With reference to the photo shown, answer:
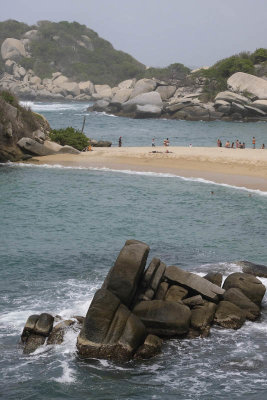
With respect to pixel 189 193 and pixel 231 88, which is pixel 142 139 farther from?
pixel 231 88

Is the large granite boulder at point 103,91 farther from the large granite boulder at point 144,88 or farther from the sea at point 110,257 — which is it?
the sea at point 110,257

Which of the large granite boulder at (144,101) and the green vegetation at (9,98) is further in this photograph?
the large granite boulder at (144,101)

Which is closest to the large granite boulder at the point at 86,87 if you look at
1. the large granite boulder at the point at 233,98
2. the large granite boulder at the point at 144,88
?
the large granite boulder at the point at 144,88

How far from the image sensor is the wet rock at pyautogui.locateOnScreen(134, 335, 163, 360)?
17.7 m

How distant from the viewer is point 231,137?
7138 cm

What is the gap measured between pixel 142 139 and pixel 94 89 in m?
113

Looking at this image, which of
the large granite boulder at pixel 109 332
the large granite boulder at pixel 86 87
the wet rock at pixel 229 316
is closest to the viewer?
the large granite boulder at pixel 109 332

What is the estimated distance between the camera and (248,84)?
100 metres

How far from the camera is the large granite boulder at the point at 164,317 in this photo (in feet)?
61.0

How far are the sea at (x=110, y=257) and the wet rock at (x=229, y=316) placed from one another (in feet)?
1.03

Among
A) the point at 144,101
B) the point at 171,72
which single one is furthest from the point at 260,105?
the point at 171,72

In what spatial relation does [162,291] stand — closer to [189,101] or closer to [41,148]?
[41,148]

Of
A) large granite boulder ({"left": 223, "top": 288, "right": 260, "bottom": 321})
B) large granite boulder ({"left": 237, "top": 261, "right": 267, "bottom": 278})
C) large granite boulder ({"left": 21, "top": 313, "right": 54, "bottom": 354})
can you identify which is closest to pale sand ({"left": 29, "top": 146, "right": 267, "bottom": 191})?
large granite boulder ({"left": 237, "top": 261, "right": 267, "bottom": 278})

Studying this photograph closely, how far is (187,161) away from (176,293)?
102 feet
